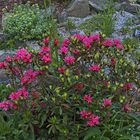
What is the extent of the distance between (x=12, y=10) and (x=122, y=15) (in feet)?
5.54

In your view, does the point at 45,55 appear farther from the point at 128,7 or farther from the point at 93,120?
the point at 128,7

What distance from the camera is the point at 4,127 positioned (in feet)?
13.2

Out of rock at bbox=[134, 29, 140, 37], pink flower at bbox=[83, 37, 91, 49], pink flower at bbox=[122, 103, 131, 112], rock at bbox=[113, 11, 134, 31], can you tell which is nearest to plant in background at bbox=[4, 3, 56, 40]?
rock at bbox=[113, 11, 134, 31]

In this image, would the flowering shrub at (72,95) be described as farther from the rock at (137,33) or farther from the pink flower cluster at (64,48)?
the rock at (137,33)

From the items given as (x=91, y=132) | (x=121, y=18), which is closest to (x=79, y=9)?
(x=121, y=18)

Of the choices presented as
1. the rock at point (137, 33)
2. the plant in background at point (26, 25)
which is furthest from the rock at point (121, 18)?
the plant in background at point (26, 25)

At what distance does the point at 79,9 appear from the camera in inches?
270

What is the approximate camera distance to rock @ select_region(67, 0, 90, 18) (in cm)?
684

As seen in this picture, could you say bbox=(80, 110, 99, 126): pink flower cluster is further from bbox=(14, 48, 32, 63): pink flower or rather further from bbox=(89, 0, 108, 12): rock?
bbox=(89, 0, 108, 12): rock

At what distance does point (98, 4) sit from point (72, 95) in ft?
10.8

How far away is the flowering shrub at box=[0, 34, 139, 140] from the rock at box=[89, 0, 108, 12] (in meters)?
2.76

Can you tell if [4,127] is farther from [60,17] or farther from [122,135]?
[60,17]

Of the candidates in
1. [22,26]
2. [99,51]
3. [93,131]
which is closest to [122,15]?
[22,26]

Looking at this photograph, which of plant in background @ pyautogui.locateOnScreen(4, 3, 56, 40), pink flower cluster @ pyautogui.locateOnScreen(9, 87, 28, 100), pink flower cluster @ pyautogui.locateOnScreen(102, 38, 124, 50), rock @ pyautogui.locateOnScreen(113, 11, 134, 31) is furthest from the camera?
rock @ pyautogui.locateOnScreen(113, 11, 134, 31)
